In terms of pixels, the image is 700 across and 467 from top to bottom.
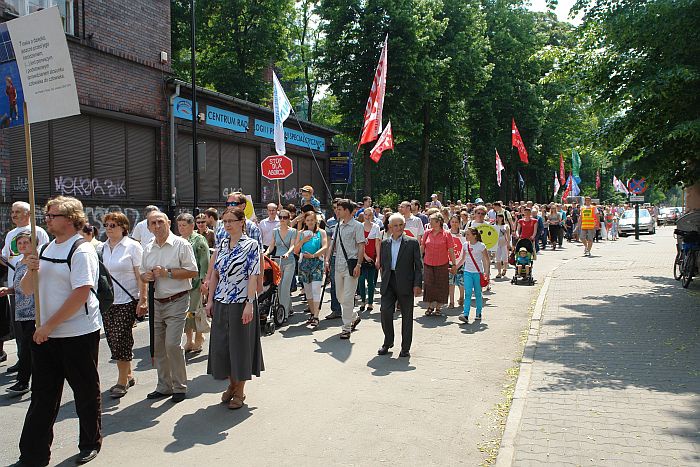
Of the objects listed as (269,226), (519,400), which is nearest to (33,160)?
(269,226)

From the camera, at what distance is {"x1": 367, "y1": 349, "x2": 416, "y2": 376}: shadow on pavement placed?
7406mm

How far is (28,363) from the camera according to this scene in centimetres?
666

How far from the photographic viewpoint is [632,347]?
26.8 feet

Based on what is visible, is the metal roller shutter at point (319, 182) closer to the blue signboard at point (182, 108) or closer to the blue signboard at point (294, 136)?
the blue signboard at point (294, 136)

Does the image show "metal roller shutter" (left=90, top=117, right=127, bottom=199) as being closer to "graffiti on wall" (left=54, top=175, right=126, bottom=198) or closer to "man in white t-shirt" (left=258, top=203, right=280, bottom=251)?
"graffiti on wall" (left=54, top=175, right=126, bottom=198)

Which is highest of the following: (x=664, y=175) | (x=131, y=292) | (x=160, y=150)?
(x=160, y=150)

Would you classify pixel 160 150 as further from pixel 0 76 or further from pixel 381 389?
pixel 381 389

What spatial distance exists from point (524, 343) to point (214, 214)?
197 inches

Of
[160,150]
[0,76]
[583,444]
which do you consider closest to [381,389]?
[583,444]

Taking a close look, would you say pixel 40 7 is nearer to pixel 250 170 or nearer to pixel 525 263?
pixel 250 170

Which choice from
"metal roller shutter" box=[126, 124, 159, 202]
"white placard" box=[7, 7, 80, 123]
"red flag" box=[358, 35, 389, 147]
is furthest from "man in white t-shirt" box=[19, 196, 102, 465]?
"metal roller shutter" box=[126, 124, 159, 202]

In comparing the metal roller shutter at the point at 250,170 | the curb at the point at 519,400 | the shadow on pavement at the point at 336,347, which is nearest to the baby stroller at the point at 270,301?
the shadow on pavement at the point at 336,347

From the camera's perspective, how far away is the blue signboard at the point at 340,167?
30.6 metres

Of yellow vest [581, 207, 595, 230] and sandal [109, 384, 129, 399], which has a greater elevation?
yellow vest [581, 207, 595, 230]
